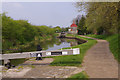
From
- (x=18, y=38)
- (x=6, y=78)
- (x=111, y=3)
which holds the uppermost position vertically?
(x=111, y=3)

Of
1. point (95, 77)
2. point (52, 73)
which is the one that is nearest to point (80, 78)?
point (95, 77)

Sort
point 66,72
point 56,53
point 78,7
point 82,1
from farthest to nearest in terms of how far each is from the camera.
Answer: point 78,7 < point 82,1 < point 56,53 < point 66,72

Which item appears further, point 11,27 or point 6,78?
point 11,27

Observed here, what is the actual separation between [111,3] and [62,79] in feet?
18.0

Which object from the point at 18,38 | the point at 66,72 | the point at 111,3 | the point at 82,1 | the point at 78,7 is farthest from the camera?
the point at 18,38

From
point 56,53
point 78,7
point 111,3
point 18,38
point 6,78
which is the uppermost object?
point 78,7

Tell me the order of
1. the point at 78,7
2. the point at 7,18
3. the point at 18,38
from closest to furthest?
the point at 78,7 → the point at 7,18 → the point at 18,38

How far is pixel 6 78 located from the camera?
15.4 feet

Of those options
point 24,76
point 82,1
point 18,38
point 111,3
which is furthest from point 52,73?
point 18,38

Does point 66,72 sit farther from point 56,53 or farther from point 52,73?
point 56,53

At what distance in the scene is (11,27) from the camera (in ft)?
63.9

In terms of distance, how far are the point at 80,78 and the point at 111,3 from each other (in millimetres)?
5140

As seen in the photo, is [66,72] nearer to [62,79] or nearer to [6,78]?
[62,79]

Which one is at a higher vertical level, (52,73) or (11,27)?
(11,27)
